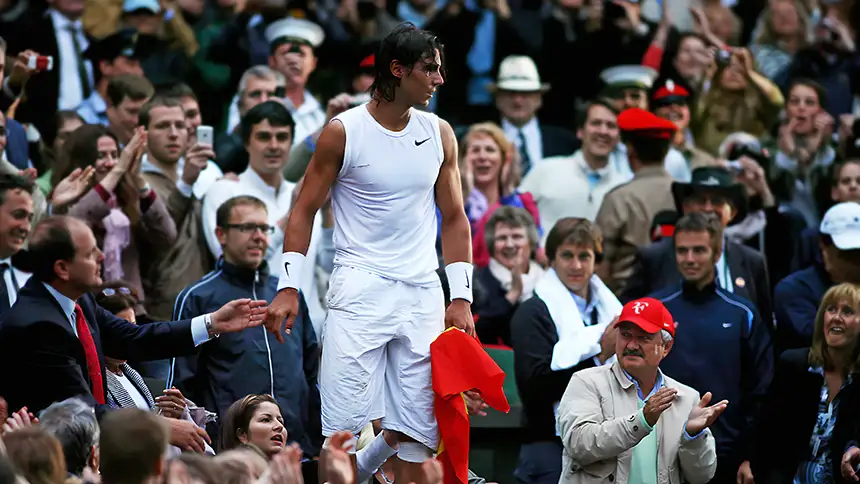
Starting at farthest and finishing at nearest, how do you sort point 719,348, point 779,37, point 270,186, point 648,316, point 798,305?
1. point 779,37
2. point 270,186
3. point 798,305
4. point 719,348
5. point 648,316

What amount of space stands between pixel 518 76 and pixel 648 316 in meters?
5.79

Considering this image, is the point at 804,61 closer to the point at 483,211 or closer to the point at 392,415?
the point at 483,211

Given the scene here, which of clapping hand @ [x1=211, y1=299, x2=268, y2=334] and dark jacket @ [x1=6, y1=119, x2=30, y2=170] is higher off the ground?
dark jacket @ [x1=6, y1=119, x2=30, y2=170]

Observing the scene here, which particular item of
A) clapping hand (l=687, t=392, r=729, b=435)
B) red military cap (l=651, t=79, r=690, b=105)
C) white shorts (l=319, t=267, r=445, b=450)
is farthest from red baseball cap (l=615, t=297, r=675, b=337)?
red military cap (l=651, t=79, r=690, b=105)

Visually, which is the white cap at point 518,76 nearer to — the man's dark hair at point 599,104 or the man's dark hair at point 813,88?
the man's dark hair at point 599,104

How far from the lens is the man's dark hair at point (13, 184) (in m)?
8.23

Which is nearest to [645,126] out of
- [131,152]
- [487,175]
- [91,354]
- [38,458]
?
[487,175]

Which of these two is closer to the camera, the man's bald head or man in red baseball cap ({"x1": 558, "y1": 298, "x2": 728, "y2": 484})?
the man's bald head

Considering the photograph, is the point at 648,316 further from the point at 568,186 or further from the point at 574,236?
the point at 568,186

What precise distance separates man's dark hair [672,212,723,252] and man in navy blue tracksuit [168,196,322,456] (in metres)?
2.33

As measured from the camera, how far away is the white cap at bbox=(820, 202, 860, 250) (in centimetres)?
995

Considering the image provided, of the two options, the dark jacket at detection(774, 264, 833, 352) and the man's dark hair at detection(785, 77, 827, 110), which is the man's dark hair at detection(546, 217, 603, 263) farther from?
the man's dark hair at detection(785, 77, 827, 110)

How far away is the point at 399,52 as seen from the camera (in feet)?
23.3

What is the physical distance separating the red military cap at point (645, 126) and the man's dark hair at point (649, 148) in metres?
0.03
